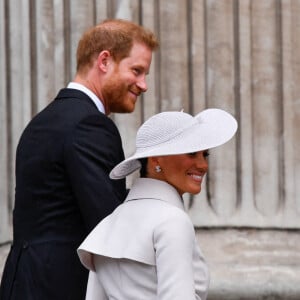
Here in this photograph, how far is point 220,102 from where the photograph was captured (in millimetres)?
6164

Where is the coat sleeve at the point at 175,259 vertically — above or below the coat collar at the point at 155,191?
below

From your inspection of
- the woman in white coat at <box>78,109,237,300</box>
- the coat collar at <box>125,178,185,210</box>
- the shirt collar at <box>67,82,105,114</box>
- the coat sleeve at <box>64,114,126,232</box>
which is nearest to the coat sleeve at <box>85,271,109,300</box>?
the woman in white coat at <box>78,109,237,300</box>

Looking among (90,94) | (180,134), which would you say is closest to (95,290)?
(180,134)

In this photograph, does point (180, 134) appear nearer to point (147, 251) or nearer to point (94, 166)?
point (147, 251)

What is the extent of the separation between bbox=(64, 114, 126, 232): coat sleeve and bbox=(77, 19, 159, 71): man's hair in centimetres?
27

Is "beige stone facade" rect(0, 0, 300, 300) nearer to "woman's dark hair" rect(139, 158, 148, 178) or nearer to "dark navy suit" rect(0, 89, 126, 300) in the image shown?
"dark navy suit" rect(0, 89, 126, 300)

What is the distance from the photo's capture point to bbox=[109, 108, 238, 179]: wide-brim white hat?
12.9 feet

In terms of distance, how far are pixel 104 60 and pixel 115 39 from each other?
76mm

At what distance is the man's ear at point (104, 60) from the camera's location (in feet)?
15.8

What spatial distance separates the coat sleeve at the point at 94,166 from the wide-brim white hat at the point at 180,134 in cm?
46

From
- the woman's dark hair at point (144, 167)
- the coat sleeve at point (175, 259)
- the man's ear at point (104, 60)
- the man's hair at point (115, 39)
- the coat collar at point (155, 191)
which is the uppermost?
the man's hair at point (115, 39)

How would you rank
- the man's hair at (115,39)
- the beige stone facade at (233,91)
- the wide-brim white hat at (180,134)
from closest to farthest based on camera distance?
the wide-brim white hat at (180,134), the man's hair at (115,39), the beige stone facade at (233,91)

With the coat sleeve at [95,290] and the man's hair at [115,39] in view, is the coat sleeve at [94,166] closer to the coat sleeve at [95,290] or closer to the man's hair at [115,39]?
the man's hair at [115,39]

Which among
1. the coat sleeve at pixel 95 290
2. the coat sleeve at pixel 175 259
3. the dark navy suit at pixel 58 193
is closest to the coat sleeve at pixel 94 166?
the dark navy suit at pixel 58 193
